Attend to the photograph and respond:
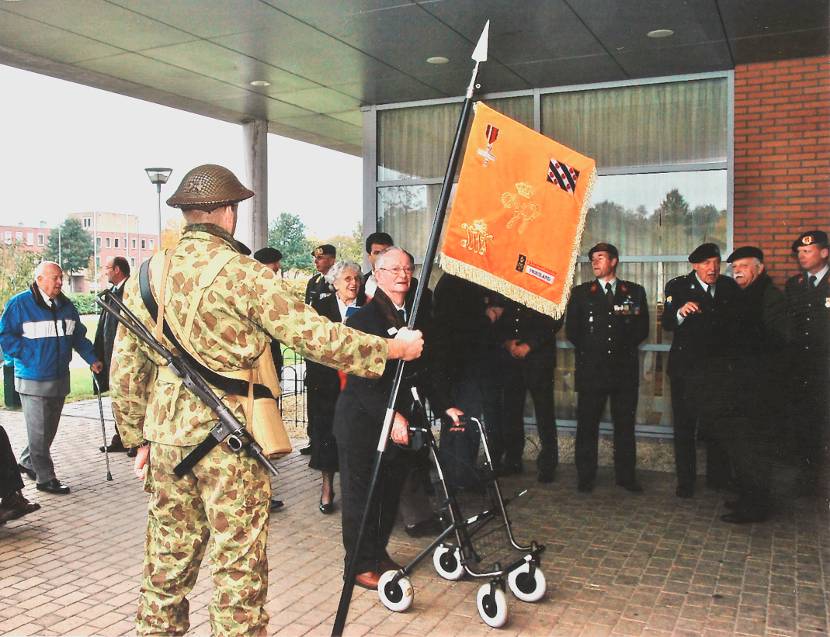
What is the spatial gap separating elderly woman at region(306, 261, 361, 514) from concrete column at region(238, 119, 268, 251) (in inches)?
194

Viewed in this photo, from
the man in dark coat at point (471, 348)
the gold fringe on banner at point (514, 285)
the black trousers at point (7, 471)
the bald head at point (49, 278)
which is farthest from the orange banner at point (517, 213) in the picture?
the bald head at point (49, 278)

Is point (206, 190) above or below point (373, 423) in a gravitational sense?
above

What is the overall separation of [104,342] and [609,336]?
498 centimetres

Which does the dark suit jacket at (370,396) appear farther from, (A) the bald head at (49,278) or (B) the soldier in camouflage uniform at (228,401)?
(A) the bald head at (49,278)

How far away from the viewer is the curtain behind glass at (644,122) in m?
8.02

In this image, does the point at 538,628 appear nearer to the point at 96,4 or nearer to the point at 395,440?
the point at 395,440

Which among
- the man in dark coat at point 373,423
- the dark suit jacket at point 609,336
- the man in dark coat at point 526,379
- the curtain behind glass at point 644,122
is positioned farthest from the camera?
the curtain behind glass at point 644,122

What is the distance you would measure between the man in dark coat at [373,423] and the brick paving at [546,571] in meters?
0.28

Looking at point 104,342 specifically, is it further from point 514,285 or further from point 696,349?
point 514,285

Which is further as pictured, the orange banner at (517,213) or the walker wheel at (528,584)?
the walker wheel at (528,584)

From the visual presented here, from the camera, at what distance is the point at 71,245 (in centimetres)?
1250

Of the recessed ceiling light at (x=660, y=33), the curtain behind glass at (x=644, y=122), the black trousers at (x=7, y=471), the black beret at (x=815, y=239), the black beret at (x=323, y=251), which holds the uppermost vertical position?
the recessed ceiling light at (x=660, y=33)

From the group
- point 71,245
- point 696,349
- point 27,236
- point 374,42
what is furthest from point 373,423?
point 71,245

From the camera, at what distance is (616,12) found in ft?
20.5
